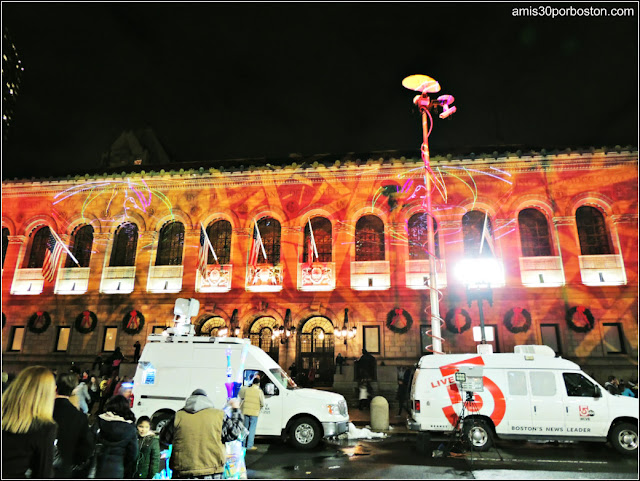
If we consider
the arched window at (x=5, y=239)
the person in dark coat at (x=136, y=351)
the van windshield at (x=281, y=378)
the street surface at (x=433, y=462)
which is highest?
the arched window at (x=5, y=239)

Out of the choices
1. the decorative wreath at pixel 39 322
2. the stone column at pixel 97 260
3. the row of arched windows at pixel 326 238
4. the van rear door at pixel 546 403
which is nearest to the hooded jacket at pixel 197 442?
the van rear door at pixel 546 403

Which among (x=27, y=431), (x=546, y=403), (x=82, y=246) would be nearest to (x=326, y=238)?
(x=546, y=403)

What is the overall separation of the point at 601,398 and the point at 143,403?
12228mm

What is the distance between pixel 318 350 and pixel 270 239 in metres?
6.66

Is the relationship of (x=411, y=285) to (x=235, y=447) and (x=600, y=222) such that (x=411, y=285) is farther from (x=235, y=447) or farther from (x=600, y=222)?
(x=235, y=447)

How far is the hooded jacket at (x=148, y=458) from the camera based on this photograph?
564cm

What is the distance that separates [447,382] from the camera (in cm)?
1153

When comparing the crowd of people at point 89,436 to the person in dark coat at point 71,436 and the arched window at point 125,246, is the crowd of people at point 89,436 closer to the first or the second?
the person in dark coat at point 71,436

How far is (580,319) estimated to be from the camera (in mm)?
20203

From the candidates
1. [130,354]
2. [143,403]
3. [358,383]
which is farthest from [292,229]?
[143,403]

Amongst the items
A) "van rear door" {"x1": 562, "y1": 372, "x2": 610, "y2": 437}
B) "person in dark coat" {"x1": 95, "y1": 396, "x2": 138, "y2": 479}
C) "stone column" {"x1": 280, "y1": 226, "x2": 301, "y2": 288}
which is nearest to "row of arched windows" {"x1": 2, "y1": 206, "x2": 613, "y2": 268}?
"stone column" {"x1": 280, "y1": 226, "x2": 301, "y2": 288}

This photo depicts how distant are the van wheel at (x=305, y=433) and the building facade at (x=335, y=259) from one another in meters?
10.1

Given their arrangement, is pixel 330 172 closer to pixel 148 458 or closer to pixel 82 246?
pixel 82 246

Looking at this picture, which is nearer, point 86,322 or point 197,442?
point 197,442
